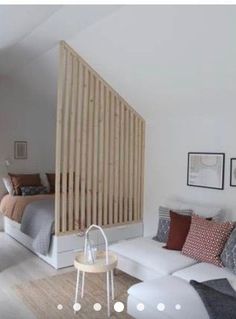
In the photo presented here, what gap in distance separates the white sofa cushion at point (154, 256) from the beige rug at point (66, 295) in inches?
14.2

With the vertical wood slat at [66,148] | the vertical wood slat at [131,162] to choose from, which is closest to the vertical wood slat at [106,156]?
the vertical wood slat at [131,162]

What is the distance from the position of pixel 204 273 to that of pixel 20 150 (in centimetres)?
422

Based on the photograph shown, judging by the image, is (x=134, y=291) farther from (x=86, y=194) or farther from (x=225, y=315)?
(x=86, y=194)

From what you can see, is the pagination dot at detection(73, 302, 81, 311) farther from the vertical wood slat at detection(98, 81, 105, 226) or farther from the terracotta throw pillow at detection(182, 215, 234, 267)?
the vertical wood slat at detection(98, 81, 105, 226)

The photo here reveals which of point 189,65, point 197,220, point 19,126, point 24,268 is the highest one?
point 189,65

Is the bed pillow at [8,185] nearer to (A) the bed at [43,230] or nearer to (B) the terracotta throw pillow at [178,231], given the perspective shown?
(A) the bed at [43,230]

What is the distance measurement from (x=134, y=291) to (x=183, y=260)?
74 cm

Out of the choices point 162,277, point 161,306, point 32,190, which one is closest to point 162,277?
point 162,277

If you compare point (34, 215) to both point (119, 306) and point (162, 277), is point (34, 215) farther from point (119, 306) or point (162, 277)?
point (162, 277)

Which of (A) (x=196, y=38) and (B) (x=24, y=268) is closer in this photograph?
(A) (x=196, y=38)

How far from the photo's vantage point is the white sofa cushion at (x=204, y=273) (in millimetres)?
2658

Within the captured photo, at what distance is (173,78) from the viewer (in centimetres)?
351

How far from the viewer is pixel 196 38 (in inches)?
110

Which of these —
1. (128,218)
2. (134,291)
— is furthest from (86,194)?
(134,291)
